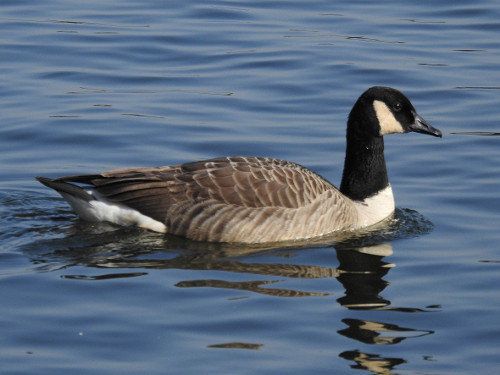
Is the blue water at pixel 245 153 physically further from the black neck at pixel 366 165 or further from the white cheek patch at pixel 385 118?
the white cheek patch at pixel 385 118

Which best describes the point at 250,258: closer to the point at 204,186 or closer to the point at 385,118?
the point at 204,186

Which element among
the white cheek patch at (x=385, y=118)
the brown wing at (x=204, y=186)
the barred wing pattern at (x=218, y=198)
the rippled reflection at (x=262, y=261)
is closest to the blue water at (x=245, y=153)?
the rippled reflection at (x=262, y=261)

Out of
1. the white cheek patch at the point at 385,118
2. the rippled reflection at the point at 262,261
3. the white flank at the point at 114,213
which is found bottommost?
the rippled reflection at the point at 262,261

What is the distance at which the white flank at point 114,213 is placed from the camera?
11.4 meters

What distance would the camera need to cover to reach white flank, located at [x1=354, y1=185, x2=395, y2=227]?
12.2 m

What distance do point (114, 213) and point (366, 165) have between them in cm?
298

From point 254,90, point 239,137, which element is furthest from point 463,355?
point 254,90

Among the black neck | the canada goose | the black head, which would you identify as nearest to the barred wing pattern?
the canada goose

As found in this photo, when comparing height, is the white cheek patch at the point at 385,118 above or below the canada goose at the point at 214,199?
above

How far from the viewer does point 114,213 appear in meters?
11.5

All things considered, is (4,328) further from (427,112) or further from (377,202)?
(427,112)

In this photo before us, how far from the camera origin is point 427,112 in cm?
1559

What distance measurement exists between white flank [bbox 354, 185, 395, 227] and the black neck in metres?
0.08

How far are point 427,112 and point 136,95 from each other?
430cm
